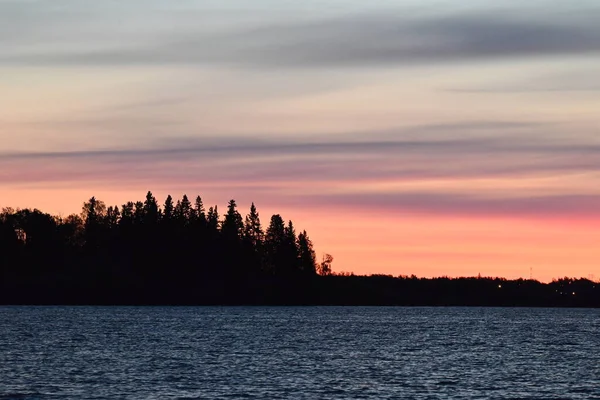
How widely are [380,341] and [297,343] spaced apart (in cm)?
1547

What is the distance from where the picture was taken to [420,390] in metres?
79.6

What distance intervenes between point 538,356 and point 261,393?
5422cm

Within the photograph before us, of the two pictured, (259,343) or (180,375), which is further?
(259,343)

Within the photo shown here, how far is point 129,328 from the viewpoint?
542ft

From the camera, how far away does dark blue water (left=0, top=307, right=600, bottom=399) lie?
7788 centimetres

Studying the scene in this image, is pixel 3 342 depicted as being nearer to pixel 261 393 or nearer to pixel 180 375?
pixel 180 375

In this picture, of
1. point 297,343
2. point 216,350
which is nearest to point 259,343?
point 297,343

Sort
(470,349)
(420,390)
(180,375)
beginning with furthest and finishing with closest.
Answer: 1. (470,349)
2. (180,375)
3. (420,390)

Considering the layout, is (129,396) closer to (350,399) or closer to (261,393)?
(261,393)

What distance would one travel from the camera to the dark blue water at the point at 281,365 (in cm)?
7788

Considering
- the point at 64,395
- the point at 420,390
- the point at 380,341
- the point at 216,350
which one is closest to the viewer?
the point at 64,395

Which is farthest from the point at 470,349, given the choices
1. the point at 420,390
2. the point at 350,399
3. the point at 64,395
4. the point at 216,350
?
the point at 64,395

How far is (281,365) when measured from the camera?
325ft

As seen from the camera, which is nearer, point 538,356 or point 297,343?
point 538,356
